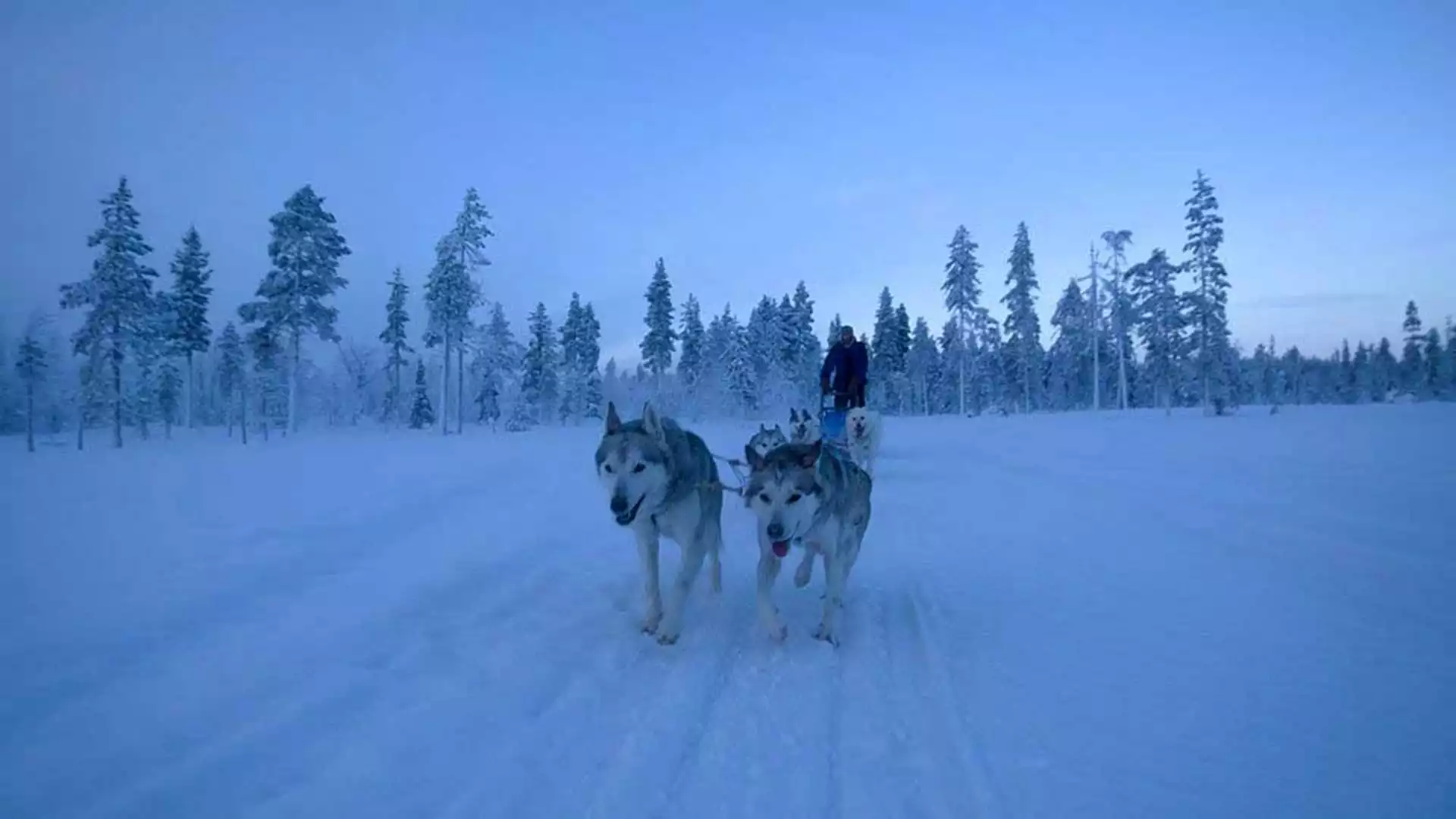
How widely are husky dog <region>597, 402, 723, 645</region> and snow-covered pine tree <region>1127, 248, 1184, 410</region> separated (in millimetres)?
57187

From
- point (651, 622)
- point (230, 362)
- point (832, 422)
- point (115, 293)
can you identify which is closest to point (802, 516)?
point (651, 622)

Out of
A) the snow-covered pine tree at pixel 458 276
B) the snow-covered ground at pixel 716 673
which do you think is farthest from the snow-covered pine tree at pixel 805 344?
the snow-covered ground at pixel 716 673

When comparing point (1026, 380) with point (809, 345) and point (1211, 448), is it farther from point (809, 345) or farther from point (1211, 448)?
point (1211, 448)

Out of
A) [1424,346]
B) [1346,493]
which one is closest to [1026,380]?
[1424,346]

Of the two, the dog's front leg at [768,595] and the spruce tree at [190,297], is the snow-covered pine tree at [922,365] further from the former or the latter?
the dog's front leg at [768,595]

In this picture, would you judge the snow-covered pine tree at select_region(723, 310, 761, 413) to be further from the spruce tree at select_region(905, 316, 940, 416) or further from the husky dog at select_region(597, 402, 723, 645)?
the husky dog at select_region(597, 402, 723, 645)

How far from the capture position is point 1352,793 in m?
2.99

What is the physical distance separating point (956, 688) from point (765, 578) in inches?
61.1

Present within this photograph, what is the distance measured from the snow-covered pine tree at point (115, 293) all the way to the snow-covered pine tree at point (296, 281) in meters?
7.37

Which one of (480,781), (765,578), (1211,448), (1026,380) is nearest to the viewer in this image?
(480,781)

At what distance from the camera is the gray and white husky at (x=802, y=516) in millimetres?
4969

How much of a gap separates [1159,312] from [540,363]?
59251 millimetres

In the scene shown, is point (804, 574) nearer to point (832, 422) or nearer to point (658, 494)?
point (658, 494)

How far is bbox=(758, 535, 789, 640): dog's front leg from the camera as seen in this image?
17.0ft
